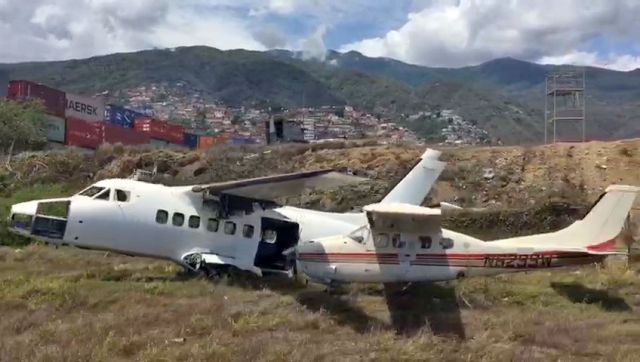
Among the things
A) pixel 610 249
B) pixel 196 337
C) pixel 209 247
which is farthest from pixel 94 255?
pixel 610 249

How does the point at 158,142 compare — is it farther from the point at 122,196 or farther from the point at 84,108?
the point at 122,196

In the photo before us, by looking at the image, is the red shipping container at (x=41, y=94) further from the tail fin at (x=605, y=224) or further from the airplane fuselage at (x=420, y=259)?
the tail fin at (x=605, y=224)

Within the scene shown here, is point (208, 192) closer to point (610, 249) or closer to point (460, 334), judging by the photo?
point (460, 334)

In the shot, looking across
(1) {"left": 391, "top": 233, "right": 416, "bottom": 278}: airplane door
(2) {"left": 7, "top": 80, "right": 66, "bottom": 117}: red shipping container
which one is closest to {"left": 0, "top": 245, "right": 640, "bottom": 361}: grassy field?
(1) {"left": 391, "top": 233, "right": 416, "bottom": 278}: airplane door

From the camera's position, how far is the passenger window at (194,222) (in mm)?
16328

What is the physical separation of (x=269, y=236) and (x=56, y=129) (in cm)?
7201

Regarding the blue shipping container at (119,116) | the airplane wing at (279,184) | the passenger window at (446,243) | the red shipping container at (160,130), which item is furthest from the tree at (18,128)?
the passenger window at (446,243)

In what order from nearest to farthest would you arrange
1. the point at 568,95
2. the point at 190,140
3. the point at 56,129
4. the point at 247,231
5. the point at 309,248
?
1. the point at 309,248
2. the point at 247,231
3. the point at 568,95
4. the point at 56,129
5. the point at 190,140

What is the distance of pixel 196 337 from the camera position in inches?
410

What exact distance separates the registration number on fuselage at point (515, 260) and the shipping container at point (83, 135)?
73750 millimetres

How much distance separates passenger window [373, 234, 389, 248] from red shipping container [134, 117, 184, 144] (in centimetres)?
8805

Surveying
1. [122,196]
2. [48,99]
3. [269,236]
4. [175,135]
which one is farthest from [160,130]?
[269,236]

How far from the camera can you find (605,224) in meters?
15.2

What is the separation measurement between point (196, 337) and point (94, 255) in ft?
36.5
